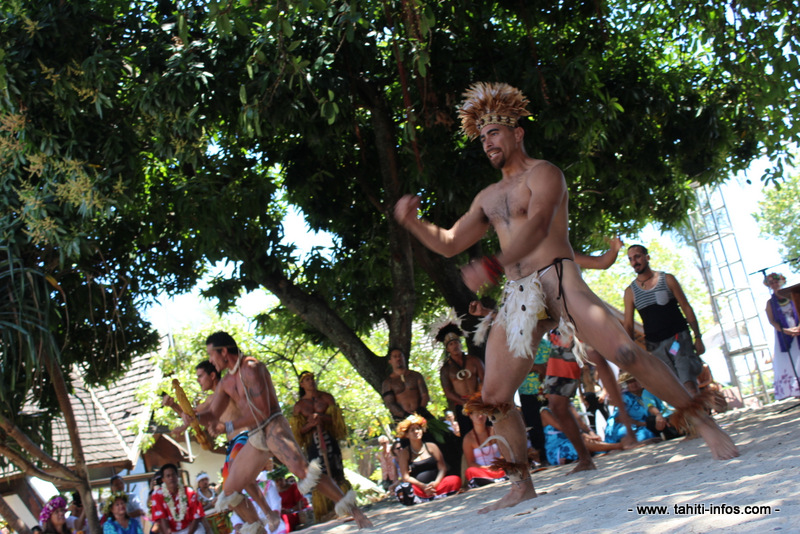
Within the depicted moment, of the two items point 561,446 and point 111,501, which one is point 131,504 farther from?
point 561,446

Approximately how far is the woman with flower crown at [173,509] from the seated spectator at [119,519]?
0.45 meters

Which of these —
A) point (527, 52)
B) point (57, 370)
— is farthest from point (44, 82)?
point (527, 52)

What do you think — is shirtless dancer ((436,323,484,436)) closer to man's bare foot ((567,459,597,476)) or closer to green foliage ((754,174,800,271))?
man's bare foot ((567,459,597,476))

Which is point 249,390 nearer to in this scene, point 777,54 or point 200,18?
point 200,18

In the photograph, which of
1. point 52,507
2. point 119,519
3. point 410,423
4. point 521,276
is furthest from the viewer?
point 52,507

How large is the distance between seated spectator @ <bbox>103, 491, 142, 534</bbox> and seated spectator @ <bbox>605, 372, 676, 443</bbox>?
19.8 feet

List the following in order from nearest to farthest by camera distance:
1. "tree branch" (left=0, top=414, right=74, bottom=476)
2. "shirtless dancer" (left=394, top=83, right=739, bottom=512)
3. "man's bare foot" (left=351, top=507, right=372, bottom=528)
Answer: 1. "shirtless dancer" (left=394, top=83, right=739, bottom=512)
2. "man's bare foot" (left=351, top=507, right=372, bottom=528)
3. "tree branch" (left=0, top=414, right=74, bottom=476)

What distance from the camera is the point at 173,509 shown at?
32.6ft

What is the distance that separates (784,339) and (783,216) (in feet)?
110

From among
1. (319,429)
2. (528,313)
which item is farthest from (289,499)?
(528,313)

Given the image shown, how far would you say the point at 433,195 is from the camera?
1152 cm

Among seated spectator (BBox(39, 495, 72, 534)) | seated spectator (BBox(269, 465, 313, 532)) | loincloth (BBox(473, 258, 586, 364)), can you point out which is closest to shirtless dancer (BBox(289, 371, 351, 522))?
seated spectator (BBox(269, 465, 313, 532))

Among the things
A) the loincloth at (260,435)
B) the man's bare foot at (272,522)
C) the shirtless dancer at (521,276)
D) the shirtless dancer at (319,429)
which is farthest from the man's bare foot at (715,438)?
the shirtless dancer at (319,429)

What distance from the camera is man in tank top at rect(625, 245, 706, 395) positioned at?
7.57 metres
